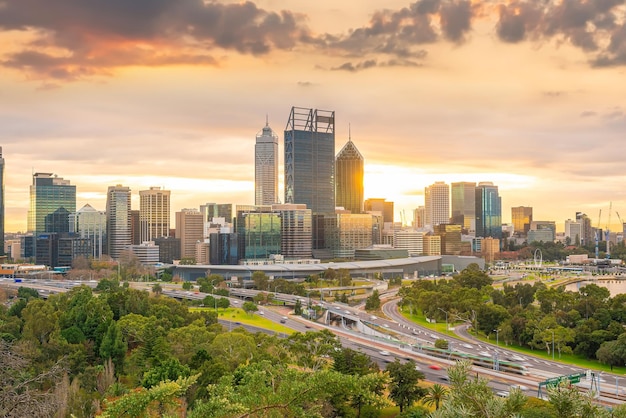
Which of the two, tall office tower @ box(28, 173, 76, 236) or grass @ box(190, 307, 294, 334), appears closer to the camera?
grass @ box(190, 307, 294, 334)

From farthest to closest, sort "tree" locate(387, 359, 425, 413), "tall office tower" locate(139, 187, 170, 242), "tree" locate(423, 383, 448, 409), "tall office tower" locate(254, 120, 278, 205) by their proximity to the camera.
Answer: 1. "tall office tower" locate(254, 120, 278, 205)
2. "tall office tower" locate(139, 187, 170, 242)
3. "tree" locate(387, 359, 425, 413)
4. "tree" locate(423, 383, 448, 409)

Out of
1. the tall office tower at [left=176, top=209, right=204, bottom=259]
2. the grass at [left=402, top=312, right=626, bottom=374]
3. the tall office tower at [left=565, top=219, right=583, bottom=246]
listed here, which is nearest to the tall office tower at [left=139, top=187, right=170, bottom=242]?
the tall office tower at [left=176, top=209, right=204, bottom=259]

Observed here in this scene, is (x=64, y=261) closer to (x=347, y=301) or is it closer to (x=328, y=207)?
(x=328, y=207)

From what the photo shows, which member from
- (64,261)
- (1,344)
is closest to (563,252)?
(64,261)

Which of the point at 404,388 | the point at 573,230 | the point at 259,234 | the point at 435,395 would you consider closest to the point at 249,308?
the point at 404,388

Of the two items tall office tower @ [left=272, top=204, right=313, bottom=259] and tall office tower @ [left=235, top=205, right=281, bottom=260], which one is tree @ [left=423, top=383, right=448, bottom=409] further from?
tall office tower @ [left=272, top=204, right=313, bottom=259]

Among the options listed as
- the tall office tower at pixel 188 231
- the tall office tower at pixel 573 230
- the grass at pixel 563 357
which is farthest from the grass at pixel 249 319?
the tall office tower at pixel 573 230

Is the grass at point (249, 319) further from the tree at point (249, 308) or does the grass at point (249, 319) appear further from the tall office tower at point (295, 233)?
the tall office tower at point (295, 233)

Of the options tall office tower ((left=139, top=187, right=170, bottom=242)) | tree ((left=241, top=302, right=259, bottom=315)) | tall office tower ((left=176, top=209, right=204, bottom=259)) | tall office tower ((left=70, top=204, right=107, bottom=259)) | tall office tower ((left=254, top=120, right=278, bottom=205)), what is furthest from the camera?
tall office tower ((left=254, top=120, right=278, bottom=205))
